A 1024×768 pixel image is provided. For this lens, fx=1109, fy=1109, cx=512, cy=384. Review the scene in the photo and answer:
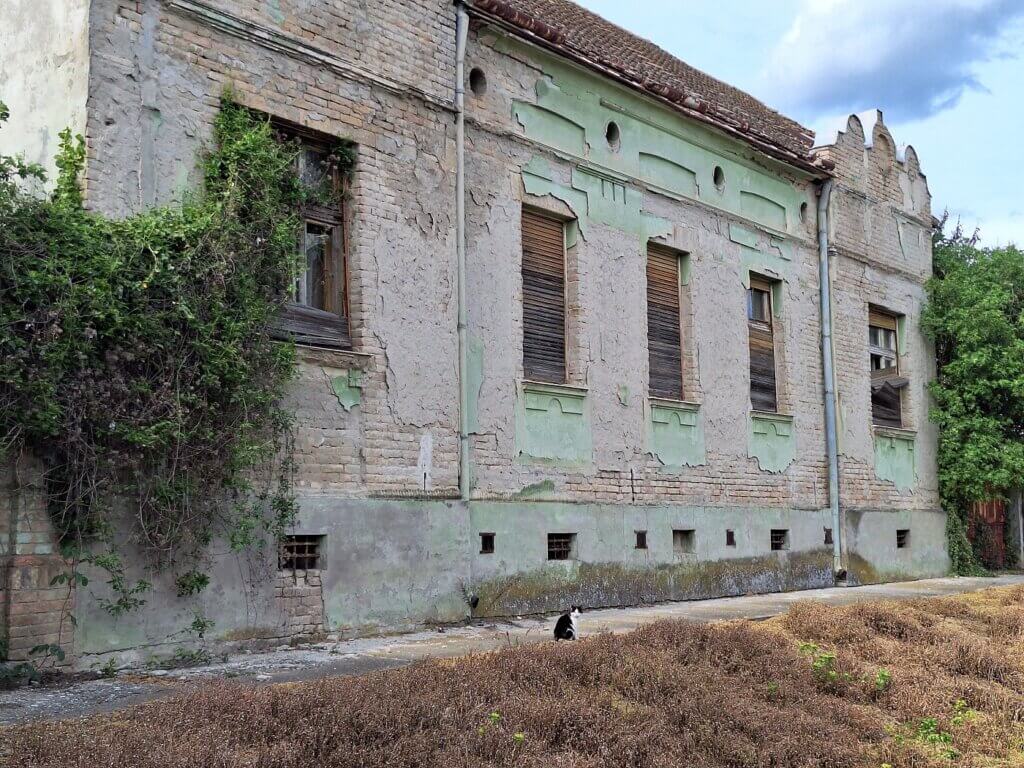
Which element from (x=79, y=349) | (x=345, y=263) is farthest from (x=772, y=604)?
(x=79, y=349)

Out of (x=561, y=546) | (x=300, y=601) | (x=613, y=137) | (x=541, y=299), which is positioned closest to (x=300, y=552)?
(x=300, y=601)

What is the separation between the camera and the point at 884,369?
18312mm

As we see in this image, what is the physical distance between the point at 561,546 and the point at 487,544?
4.21 ft

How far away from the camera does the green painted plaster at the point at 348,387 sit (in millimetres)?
9867

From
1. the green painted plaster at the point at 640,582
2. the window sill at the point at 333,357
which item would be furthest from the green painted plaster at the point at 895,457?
the window sill at the point at 333,357

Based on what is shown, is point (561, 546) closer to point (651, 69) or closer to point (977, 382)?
point (651, 69)

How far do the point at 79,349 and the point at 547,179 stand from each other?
639 centimetres

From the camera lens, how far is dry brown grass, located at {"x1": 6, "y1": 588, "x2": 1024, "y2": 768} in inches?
209

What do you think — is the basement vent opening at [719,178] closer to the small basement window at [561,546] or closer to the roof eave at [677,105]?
the roof eave at [677,105]

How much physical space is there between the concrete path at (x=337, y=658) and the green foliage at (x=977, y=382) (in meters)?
5.73

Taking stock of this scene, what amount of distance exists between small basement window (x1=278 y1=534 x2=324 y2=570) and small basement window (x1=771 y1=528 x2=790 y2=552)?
25.7 ft

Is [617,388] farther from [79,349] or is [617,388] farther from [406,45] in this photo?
[79,349]

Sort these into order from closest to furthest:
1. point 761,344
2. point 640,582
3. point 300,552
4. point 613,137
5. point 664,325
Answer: point 300,552 → point 640,582 → point 613,137 → point 664,325 → point 761,344

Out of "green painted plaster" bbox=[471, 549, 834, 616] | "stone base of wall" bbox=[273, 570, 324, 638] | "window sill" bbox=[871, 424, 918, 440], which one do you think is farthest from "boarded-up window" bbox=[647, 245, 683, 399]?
"stone base of wall" bbox=[273, 570, 324, 638]
